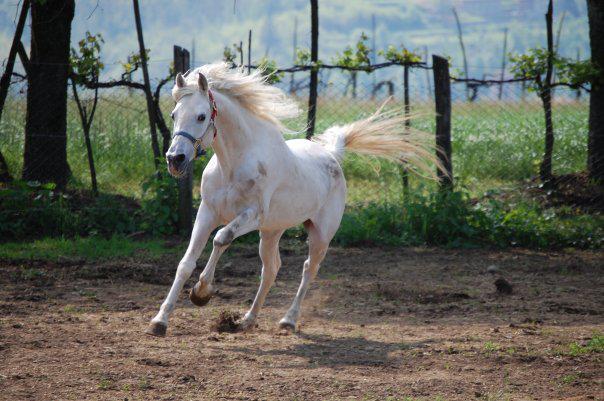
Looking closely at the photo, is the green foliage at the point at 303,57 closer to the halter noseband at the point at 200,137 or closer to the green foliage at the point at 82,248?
the green foliage at the point at 82,248

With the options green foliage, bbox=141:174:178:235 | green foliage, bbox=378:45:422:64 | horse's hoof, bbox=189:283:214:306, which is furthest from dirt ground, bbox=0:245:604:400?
green foliage, bbox=378:45:422:64

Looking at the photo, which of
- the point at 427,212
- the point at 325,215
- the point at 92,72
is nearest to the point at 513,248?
the point at 427,212

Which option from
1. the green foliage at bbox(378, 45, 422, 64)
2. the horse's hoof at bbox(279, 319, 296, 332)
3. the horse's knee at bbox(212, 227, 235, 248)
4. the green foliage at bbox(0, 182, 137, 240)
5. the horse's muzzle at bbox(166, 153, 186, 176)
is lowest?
the horse's hoof at bbox(279, 319, 296, 332)

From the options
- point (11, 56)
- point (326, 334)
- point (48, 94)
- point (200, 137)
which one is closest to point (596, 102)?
point (326, 334)

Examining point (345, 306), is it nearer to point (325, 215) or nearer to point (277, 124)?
point (325, 215)

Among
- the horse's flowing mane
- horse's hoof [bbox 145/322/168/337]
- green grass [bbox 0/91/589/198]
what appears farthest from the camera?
green grass [bbox 0/91/589/198]

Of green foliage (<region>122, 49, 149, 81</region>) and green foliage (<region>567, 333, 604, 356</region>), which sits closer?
green foliage (<region>567, 333, 604, 356</region>)

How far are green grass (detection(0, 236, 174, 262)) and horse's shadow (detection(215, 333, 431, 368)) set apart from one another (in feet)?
11.0

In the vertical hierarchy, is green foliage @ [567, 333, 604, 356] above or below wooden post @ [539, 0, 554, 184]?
below

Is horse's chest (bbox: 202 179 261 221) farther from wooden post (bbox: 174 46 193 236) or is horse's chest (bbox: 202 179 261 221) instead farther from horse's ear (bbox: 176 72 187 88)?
wooden post (bbox: 174 46 193 236)

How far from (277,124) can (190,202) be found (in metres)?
3.83

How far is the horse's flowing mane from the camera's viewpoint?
5676mm

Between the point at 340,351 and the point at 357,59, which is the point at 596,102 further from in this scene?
the point at 340,351

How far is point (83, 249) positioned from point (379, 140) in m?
3.44
